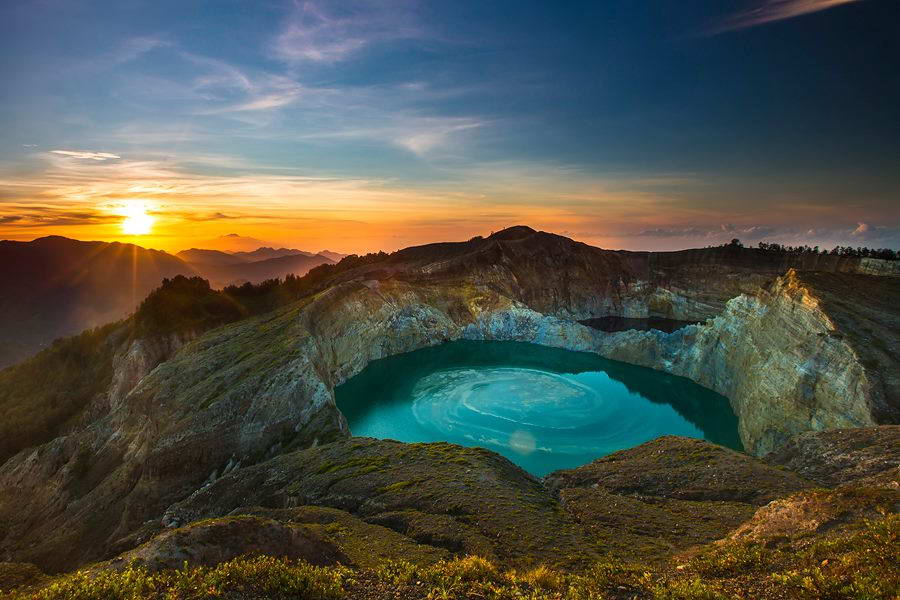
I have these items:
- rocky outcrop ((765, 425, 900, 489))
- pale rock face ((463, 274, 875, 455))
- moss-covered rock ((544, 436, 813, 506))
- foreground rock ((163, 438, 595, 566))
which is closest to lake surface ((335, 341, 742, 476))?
pale rock face ((463, 274, 875, 455))

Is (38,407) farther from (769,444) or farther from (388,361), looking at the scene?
(769,444)

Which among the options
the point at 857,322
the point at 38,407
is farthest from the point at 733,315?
the point at 38,407

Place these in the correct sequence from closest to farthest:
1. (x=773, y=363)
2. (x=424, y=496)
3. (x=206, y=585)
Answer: (x=206, y=585), (x=424, y=496), (x=773, y=363)

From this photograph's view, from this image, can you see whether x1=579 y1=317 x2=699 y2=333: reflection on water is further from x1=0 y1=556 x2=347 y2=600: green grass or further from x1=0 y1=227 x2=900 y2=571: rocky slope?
x1=0 y1=556 x2=347 y2=600: green grass

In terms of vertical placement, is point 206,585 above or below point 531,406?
above

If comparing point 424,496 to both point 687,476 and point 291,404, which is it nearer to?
point 687,476

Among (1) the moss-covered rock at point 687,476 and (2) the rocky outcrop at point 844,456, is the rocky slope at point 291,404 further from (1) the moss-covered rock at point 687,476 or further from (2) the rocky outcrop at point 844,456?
(2) the rocky outcrop at point 844,456

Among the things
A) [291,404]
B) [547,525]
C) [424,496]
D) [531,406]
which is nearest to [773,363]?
[531,406]

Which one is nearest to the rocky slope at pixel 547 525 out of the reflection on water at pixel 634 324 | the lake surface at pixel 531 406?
the lake surface at pixel 531 406
